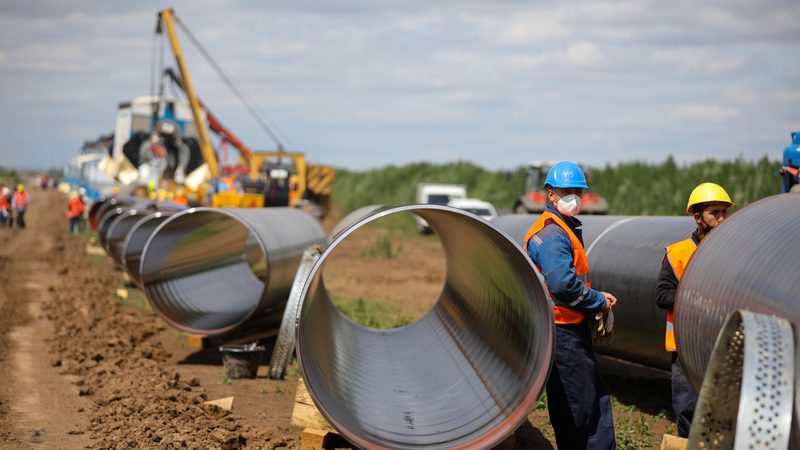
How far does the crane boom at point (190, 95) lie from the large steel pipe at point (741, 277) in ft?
63.9

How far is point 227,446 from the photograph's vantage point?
6.24 metres

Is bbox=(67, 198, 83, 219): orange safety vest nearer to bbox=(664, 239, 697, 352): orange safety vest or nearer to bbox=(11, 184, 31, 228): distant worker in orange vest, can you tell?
bbox=(11, 184, 31, 228): distant worker in orange vest

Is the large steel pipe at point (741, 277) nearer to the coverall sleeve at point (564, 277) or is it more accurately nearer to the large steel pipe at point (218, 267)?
the coverall sleeve at point (564, 277)

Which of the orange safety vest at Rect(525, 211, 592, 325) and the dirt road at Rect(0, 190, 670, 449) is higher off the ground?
the orange safety vest at Rect(525, 211, 592, 325)

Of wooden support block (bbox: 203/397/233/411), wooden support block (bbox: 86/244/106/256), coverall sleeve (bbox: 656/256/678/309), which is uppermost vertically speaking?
coverall sleeve (bbox: 656/256/678/309)

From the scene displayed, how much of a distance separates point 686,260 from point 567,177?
0.95 m

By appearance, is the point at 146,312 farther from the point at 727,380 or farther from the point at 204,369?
the point at 727,380

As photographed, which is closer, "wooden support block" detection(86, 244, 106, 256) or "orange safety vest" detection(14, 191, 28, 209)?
"wooden support block" detection(86, 244, 106, 256)

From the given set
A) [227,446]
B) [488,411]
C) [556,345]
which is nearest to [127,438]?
[227,446]

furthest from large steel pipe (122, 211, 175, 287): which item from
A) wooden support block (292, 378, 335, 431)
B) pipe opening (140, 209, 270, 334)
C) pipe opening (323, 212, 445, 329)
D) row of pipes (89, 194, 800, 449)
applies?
wooden support block (292, 378, 335, 431)

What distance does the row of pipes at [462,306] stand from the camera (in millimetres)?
4457

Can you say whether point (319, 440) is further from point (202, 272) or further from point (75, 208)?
point (75, 208)

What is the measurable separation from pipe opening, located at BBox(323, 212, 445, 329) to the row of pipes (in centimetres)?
132

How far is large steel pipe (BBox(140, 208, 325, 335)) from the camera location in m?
10.2
